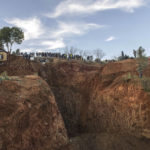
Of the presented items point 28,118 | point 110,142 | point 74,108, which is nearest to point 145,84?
point 110,142

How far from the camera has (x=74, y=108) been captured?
21328 millimetres

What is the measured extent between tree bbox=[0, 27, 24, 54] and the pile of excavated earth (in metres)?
10.2

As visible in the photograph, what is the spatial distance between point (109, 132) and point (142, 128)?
3740mm

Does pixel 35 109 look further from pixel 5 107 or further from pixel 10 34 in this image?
pixel 10 34

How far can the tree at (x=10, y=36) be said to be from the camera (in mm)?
30219

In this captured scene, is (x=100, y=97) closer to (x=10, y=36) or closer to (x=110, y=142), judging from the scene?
(x=110, y=142)

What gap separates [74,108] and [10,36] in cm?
2226

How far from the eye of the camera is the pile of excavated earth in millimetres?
9930

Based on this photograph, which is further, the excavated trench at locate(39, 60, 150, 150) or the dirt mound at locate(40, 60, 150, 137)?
the dirt mound at locate(40, 60, 150, 137)

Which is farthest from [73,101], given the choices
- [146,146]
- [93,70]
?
[146,146]

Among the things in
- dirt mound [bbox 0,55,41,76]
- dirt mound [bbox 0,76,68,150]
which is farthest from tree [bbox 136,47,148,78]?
dirt mound [bbox 0,55,41,76]

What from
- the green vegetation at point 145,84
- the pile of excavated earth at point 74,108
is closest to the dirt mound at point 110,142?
the pile of excavated earth at point 74,108

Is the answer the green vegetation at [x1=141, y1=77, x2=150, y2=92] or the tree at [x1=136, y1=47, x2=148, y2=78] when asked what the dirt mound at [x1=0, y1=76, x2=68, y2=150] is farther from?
the tree at [x1=136, y1=47, x2=148, y2=78]

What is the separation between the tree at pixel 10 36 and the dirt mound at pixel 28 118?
73.0ft
